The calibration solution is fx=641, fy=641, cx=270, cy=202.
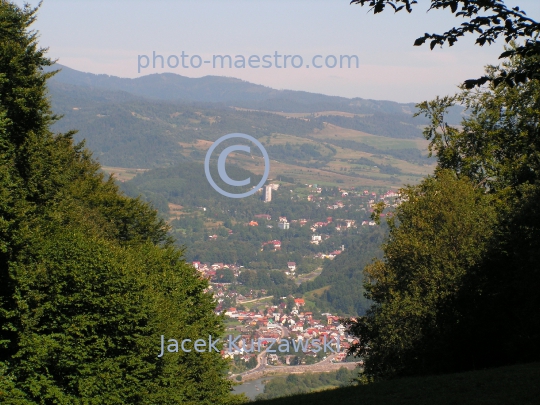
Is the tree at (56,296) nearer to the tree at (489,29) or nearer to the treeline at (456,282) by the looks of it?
the treeline at (456,282)

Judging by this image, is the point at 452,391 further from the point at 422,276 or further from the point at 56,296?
the point at 56,296

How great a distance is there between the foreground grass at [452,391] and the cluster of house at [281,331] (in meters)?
48.3

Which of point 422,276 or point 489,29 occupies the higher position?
point 489,29

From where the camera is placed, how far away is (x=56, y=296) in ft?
66.9

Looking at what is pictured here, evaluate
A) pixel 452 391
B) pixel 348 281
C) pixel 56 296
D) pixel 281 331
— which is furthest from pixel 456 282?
pixel 348 281

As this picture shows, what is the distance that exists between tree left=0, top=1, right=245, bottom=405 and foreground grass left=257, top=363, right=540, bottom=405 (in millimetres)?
5521

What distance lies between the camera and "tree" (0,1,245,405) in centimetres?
1991

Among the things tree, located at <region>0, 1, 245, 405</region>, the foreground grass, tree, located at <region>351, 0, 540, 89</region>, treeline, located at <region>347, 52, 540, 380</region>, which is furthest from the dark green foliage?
tree, located at <region>351, 0, 540, 89</region>

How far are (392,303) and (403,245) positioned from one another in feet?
8.31

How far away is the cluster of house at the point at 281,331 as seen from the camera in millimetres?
77375

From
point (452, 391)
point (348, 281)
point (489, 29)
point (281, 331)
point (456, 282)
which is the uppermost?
point (489, 29)

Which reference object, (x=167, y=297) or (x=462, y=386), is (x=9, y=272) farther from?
(x=462, y=386)

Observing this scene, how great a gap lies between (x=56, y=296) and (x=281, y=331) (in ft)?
228

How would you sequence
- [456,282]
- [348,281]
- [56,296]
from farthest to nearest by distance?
[348,281]
[456,282]
[56,296]
